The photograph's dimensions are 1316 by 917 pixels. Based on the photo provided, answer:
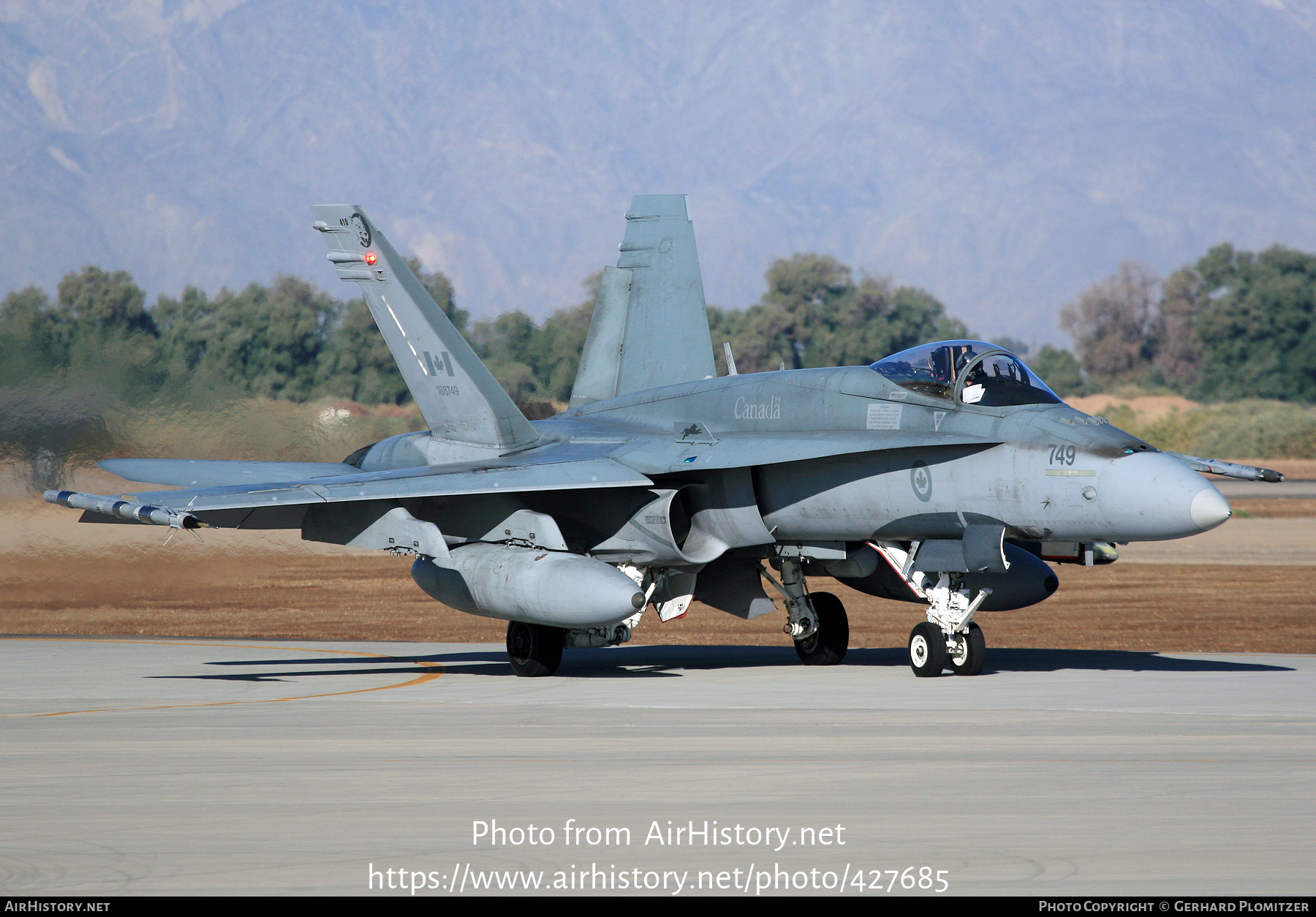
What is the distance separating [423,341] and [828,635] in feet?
16.8

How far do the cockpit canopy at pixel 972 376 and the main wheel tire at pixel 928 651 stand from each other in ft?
6.42

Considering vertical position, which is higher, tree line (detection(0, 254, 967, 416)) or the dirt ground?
tree line (detection(0, 254, 967, 416))

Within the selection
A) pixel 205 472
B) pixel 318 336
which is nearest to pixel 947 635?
pixel 205 472

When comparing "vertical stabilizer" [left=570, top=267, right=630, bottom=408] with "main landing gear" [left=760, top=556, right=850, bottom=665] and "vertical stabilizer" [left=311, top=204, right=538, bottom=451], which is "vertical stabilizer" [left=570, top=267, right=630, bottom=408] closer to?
"vertical stabilizer" [left=311, top=204, right=538, bottom=451]

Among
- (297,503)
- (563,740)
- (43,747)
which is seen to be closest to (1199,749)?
(563,740)

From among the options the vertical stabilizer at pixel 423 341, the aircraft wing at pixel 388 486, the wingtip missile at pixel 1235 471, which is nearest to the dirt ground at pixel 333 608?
the vertical stabilizer at pixel 423 341

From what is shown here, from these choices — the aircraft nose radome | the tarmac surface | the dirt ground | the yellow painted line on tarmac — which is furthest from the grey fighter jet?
the dirt ground

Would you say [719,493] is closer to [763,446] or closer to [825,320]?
[763,446]

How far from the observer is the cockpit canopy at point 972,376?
1277cm

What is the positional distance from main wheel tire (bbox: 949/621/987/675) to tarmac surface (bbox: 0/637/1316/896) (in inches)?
13.0

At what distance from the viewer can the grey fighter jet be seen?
12.3 metres

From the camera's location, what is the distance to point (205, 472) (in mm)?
15508

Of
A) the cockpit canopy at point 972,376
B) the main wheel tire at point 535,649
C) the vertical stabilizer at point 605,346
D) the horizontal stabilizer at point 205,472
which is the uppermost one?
the vertical stabilizer at point 605,346

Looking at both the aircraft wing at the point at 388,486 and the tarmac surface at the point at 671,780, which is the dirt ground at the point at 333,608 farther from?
the tarmac surface at the point at 671,780
